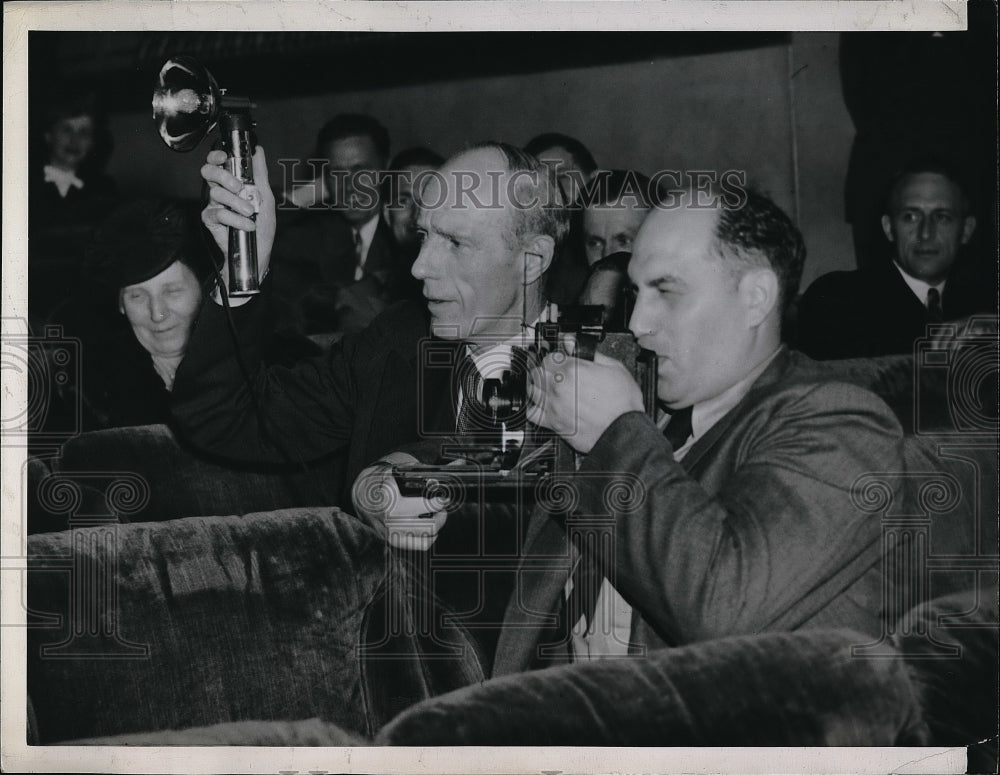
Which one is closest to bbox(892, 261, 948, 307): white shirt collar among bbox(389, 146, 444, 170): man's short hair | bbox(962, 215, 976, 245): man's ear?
bbox(962, 215, 976, 245): man's ear

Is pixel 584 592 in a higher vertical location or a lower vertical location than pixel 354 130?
lower

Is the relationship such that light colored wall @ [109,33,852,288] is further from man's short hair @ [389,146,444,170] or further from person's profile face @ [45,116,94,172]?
person's profile face @ [45,116,94,172]

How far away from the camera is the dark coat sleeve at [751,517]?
329cm

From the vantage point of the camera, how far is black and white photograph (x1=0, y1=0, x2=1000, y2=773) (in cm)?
359

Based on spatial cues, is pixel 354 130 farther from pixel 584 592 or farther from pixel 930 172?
pixel 930 172

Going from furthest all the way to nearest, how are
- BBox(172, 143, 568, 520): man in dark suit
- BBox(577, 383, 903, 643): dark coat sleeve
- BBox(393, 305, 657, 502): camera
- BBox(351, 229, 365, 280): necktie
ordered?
BBox(351, 229, 365, 280): necktie → BBox(172, 143, 568, 520): man in dark suit → BBox(393, 305, 657, 502): camera → BBox(577, 383, 903, 643): dark coat sleeve

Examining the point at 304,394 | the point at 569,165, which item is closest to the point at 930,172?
the point at 569,165

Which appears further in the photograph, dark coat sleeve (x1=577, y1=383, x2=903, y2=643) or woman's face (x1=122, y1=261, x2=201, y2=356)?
woman's face (x1=122, y1=261, x2=201, y2=356)

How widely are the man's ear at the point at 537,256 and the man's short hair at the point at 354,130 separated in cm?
57

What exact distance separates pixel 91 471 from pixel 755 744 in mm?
2295

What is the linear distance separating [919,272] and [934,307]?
124mm

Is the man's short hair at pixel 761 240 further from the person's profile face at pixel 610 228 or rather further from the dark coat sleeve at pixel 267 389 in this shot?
the dark coat sleeve at pixel 267 389

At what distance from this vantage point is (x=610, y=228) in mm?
3713

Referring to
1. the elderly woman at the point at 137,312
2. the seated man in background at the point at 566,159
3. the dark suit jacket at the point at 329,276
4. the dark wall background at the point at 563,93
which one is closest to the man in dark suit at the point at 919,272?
the dark wall background at the point at 563,93
